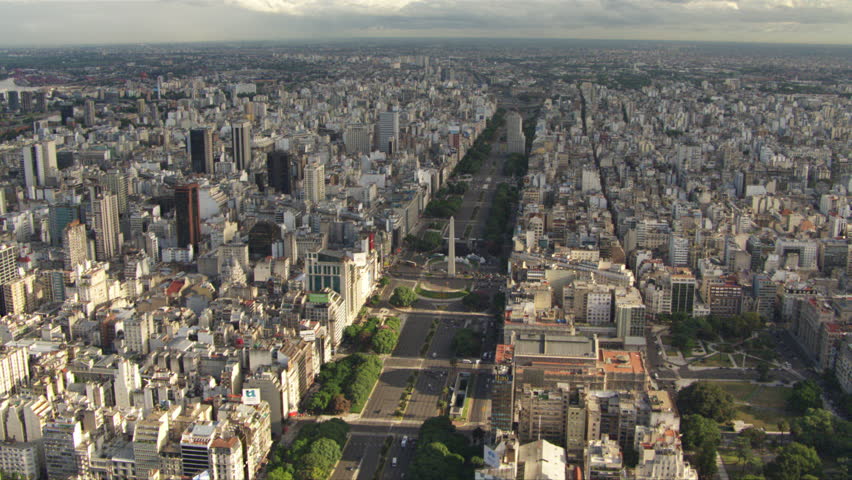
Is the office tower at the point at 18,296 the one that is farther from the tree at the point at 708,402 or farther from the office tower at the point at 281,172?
the tree at the point at 708,402

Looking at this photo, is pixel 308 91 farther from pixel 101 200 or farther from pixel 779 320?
pixel 779 320

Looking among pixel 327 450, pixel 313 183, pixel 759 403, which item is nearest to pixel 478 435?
pixel 327 450

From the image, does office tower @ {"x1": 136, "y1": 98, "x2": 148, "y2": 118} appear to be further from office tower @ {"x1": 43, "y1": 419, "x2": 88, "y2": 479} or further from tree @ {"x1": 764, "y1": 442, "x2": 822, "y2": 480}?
tree @ {"x1": 764, "y1": 442, "x2": 822, "y2": 480}

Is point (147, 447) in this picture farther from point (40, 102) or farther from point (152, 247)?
point (40, 102)

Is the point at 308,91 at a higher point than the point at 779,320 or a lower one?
higher

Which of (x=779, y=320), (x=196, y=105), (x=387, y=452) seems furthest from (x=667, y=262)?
(x=196, y=105)

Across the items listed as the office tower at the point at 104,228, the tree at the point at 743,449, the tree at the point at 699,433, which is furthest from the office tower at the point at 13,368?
the tree at the point at 743,449

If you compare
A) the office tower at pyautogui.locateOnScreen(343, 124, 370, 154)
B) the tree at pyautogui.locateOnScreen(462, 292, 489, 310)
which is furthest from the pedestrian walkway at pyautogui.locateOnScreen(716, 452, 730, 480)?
the office tower at pyautogui.locateOnScreen(343, 124, 370, 154)
